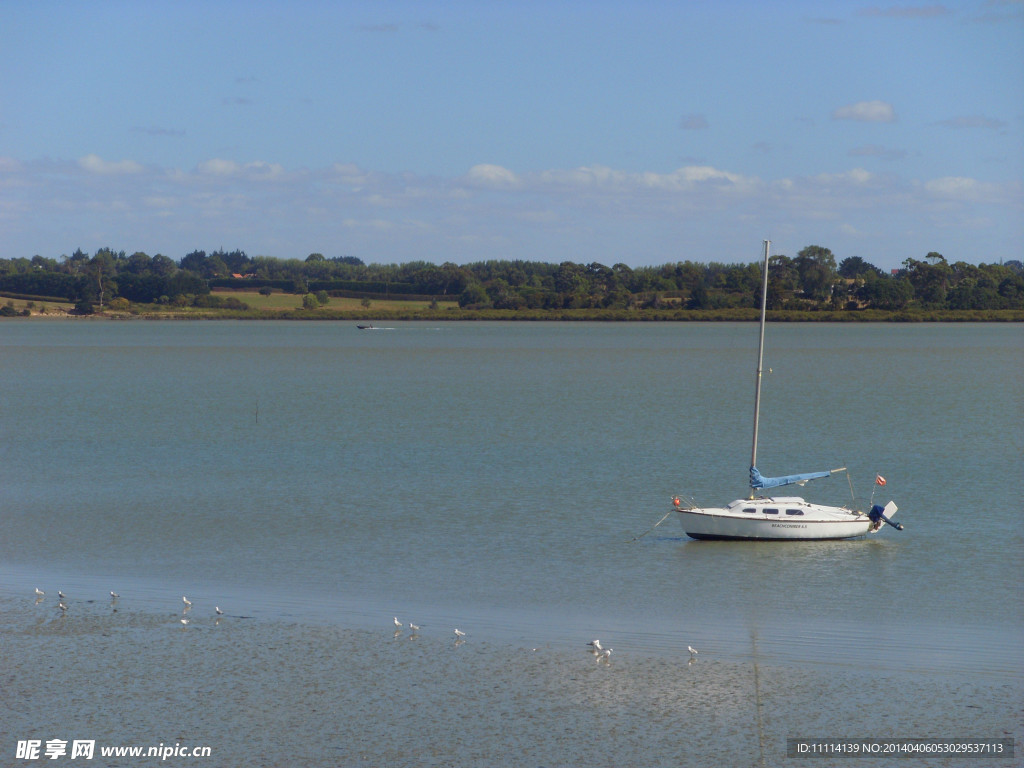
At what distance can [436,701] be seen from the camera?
18625 mm

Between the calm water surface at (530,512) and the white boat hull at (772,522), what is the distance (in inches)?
16.4

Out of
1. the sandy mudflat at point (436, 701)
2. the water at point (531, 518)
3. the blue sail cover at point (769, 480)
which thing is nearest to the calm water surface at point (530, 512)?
the water at point (531, 518)

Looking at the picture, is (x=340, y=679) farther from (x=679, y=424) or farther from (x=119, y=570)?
(x=679, y=424)

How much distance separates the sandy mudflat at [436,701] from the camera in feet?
55.0

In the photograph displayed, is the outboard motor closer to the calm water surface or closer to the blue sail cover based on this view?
the calm water surface

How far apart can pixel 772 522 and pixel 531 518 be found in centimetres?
803

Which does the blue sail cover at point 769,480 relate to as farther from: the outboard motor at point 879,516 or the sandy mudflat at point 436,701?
the sandy mudflat at point 436,701

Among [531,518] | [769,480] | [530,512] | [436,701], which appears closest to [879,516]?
[769,480]

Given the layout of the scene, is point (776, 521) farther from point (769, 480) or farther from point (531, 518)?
point (531, 518)

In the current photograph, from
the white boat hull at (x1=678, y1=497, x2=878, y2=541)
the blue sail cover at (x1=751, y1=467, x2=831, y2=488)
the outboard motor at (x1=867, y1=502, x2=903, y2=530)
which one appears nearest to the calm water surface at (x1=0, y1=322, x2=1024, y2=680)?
the white boat hull at (x1=678, y1=497, x2=878, y2=541)

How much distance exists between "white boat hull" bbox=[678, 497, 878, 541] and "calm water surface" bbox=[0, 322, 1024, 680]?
0.42 metres

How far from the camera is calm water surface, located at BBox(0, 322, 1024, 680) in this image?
2430 cm

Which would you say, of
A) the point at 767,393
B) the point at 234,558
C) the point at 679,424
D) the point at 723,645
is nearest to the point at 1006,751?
the point at 723,645

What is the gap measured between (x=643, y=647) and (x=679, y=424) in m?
44.7
